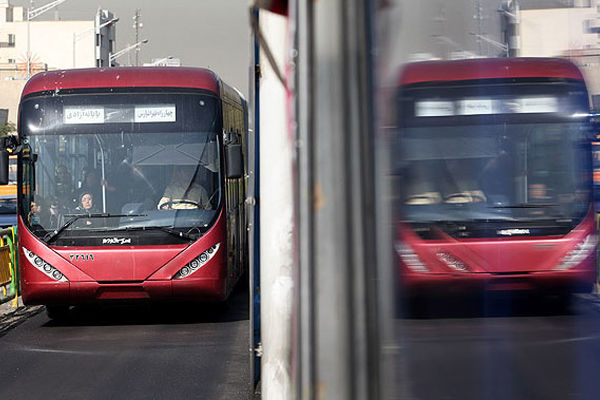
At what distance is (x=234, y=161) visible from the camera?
36.4 feet

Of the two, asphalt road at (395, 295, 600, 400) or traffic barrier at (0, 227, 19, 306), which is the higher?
asphalt road at (395, 295, 600, 400)

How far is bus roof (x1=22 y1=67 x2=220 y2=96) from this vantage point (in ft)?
37.5

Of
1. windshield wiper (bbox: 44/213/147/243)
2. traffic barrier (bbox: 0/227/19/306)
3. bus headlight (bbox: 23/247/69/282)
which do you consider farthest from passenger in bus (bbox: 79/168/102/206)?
traffic barrier (bbox: 0/227/19/306)

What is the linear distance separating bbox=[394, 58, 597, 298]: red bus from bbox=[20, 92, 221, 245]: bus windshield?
9420 mm

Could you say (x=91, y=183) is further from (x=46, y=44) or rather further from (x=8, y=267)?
(x=46, y=44)

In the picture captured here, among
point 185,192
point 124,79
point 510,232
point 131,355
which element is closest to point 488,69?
point 510,232

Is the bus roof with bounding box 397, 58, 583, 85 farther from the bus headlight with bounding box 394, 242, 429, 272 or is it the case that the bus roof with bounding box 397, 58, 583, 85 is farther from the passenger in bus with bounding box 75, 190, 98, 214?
the passenger in bus with bounding box 75, 190, 98, 214

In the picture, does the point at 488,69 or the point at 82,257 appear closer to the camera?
the point at 488,69

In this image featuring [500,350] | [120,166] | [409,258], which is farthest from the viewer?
[120,166]

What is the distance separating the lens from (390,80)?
1711 millimetres

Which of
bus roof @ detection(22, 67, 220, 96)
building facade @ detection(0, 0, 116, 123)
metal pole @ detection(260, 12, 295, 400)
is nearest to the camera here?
metal pole @ detection(260, 12, 295, 400)

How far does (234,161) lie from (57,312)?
3088mm

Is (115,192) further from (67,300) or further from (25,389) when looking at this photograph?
(25,389)

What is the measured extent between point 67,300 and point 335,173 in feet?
32.4
